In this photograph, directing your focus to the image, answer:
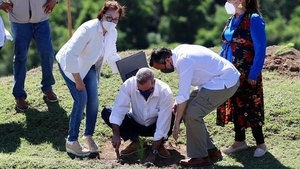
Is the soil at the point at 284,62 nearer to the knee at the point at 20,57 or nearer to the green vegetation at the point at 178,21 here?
the knee at the point at 20,57

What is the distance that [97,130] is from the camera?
22.3ft

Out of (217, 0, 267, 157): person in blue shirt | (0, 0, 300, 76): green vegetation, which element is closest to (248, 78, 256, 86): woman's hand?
(217, 0, 267, 157): person in blue shirt

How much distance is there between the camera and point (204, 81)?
543 centimetres

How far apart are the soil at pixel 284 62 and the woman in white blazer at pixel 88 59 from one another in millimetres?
3555

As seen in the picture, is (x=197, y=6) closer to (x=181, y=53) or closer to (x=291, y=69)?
(x=291, y=69)

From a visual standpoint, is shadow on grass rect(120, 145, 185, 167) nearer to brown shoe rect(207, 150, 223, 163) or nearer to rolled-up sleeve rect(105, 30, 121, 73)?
brown shoe rect(207, 150, 223, 163)

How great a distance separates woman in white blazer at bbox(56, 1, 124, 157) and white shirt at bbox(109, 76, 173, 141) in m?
0.35

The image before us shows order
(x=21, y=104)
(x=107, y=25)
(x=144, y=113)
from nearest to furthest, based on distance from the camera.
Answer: (x=107, y=25), (x=144, y=113), (x=21, y=104)

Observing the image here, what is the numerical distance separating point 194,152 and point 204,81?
2.65 ft

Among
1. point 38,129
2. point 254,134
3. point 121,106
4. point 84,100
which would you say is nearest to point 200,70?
point 121,106

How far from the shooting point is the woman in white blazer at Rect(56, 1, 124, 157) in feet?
18.1

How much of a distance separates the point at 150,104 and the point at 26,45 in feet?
7.23

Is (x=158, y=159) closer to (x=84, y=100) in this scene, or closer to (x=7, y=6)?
(x=84, y=100)

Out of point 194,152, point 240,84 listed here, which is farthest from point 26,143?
point 240,84
